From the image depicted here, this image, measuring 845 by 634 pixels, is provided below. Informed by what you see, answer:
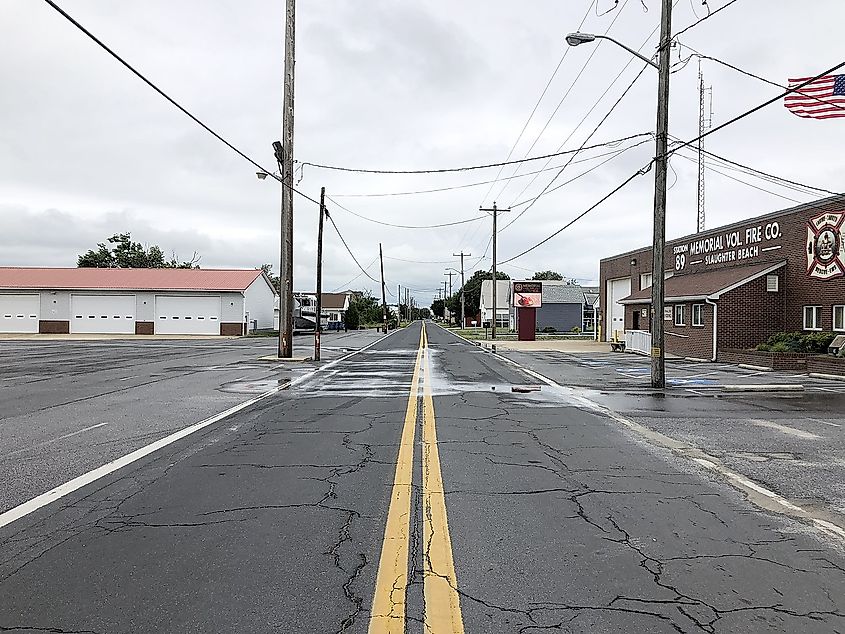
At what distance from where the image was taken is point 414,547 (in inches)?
214

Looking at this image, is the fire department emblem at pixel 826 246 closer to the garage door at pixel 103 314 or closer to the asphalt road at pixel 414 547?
the asphalt road at pixel 414 547

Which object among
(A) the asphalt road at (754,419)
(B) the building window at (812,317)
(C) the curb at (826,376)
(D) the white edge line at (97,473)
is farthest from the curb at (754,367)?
(D) the white edge line at (97,473)

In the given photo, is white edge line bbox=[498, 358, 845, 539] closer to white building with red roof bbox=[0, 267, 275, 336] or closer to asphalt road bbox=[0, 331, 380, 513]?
asphalt road bbox=[0, 331, 380, 513]

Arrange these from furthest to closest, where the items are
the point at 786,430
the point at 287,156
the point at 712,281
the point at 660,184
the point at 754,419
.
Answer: the point at 712,281
the point at 287,156
the point at 660,184
the point at 754,419
the point at 786,430

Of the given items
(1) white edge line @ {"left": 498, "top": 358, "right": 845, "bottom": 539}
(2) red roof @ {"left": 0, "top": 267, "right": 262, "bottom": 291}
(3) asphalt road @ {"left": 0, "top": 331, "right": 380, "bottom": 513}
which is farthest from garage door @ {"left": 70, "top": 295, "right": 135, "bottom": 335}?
(1) white edge line @ {"left": 498, "top": 358, "right": 845, "bottom": 539}

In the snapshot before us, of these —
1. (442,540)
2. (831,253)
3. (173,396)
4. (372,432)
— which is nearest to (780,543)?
→ (442,540)

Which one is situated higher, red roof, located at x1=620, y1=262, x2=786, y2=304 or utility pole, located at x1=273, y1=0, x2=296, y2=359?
utility pole, located at x1=273, y1=0, x2=296, y2=359

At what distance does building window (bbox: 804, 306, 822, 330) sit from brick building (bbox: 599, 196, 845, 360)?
0.11ft

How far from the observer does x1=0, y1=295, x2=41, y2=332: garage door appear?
2511 inches

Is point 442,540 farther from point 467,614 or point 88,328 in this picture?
point 88,328

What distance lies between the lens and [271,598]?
449cm

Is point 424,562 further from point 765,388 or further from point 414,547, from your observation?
point 765,388

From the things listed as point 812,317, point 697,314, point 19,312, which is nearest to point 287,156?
point 697,314

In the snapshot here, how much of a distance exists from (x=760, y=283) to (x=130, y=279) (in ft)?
174
